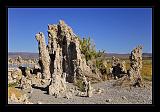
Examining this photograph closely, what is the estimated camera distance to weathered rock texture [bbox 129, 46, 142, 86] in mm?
5277

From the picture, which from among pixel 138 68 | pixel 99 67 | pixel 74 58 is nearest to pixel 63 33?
pixel 74 58

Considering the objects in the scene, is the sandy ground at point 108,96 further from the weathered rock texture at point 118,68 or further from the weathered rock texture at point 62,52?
the weathered rock texture at point 62,52

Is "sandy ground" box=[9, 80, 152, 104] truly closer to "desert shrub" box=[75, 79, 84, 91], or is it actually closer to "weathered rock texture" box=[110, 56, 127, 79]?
"desert shrub" box=[75, 79, 84, 91]

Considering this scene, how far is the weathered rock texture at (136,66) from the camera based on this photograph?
5277 mm

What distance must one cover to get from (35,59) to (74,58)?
0.71m

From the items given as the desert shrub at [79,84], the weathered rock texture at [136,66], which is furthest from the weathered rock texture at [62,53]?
the weathered rock texture at [136,66]

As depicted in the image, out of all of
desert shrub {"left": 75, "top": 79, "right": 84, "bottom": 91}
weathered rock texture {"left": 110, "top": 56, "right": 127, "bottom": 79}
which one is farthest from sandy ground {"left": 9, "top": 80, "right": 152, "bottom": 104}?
weathered rock texture {"left": 110, "top": 56, "right": 127, "bottom": 79}

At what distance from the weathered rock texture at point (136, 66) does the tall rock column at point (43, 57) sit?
140 centimetres

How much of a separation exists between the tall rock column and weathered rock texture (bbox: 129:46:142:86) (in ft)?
4.60
